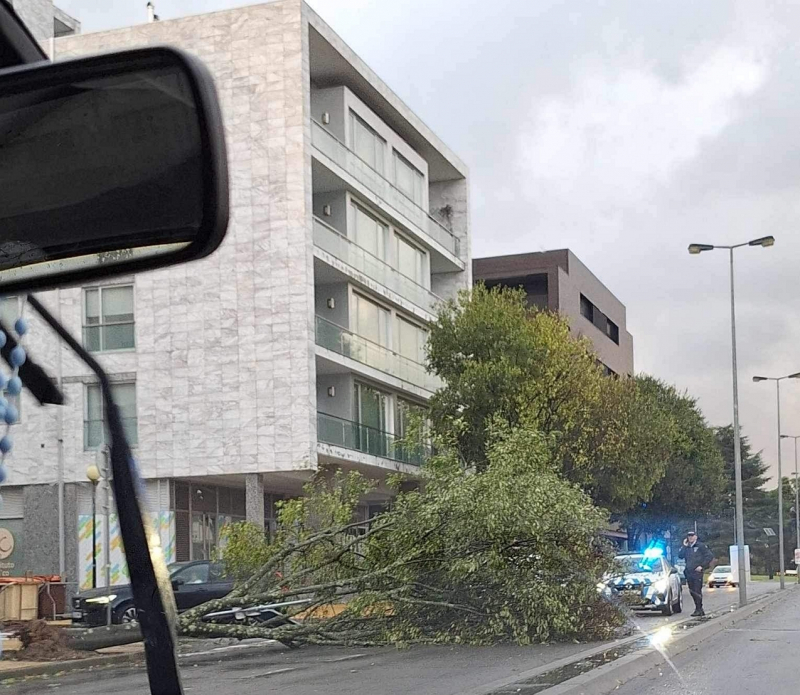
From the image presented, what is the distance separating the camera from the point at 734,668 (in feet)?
46.7

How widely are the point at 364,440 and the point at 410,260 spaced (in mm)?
7668

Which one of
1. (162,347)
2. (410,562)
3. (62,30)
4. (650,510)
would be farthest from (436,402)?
(650,510)

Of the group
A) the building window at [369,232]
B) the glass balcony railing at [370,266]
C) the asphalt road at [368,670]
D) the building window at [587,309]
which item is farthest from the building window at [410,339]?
the building window at [587,309]

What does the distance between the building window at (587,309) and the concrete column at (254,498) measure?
38.9 m

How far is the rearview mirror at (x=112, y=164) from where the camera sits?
5.06 ft

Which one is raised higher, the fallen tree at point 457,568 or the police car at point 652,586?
the fallen tree at point 457,568

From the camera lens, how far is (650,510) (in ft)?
206

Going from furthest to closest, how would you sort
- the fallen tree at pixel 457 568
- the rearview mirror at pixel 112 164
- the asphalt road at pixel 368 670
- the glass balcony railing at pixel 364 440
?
1. the glass balcony railing at pixel 364 440
2. the fallen tree at pixel 457 568
3. the asphalt road at pixel 368 670
4. the rearview mirror at pixel 112 164

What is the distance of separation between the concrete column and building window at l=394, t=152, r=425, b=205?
12478mm

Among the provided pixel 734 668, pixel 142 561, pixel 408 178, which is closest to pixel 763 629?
pixel 734 668

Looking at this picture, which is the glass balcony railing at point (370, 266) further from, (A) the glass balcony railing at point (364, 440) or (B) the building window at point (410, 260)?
(A) the glass balcony railing at point (364, 440)

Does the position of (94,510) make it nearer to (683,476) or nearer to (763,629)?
(763,629)

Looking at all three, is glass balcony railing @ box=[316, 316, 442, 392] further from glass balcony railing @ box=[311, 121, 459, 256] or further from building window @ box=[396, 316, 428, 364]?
glass balcony railing @ box=[311, 121, 459, 256]

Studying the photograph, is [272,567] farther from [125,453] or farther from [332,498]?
[125,453]
